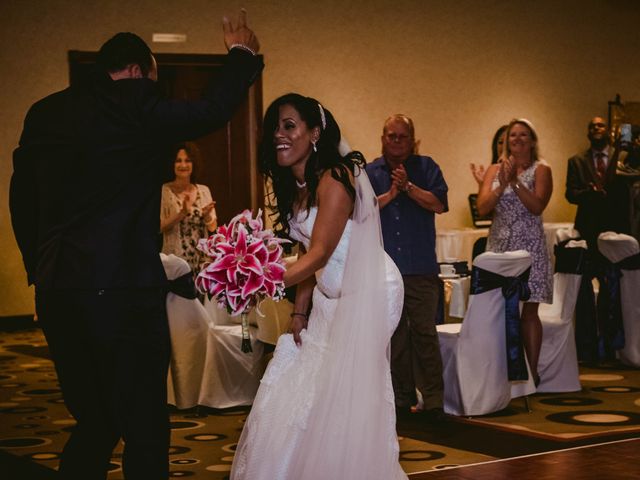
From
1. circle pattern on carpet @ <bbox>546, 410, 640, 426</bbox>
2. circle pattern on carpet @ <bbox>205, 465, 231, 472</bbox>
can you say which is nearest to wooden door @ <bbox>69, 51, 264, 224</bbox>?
circle pattern on carpet @ <bbox>546, 410, 640, 426</bbox>

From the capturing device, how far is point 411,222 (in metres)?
6.21

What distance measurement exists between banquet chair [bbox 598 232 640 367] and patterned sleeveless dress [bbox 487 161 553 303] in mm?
1600

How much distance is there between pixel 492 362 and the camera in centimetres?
611

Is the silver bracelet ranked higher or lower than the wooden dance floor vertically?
higher

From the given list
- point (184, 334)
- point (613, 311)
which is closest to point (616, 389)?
point (613, 311)

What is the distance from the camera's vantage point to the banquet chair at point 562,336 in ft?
22.4

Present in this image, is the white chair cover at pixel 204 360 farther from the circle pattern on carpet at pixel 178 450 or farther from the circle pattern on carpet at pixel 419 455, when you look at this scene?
the circle pattern on carpet at pixel 419 455

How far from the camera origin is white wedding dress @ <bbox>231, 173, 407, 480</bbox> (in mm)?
3576

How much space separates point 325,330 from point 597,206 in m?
5.89

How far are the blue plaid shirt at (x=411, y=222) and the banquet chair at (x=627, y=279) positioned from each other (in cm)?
224

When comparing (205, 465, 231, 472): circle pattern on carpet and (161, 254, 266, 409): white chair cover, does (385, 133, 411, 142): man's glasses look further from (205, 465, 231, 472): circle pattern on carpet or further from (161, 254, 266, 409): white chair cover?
(205, 465, 231, 472): circle pattern on carpet

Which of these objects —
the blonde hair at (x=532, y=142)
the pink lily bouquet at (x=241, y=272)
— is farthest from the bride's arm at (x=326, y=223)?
the blonde hair at (x=532, y=142)

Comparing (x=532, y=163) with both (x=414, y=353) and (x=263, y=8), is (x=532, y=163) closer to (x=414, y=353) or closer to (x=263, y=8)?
(x=414, y=353)

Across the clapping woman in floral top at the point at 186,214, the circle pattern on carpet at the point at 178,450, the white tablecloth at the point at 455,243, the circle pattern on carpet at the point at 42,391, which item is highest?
the clapping woman in floral top at the point at 186,214
